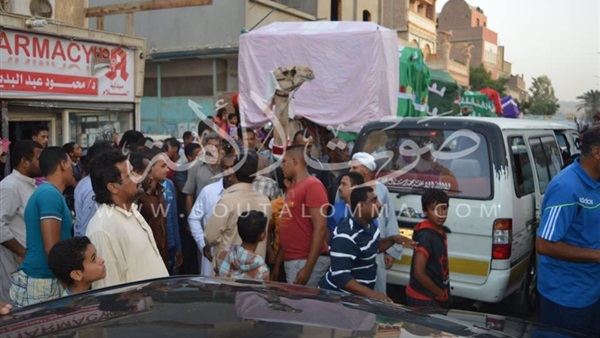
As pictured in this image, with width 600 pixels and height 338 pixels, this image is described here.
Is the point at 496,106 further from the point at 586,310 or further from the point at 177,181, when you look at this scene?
the point at 586,310

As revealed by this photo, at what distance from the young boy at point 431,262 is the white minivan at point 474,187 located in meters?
1.00

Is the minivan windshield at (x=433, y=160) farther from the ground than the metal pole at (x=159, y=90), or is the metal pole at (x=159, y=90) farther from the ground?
the metal pole at (x=159, y=90)

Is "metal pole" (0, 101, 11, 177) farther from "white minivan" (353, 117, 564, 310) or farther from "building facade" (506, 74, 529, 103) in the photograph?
"building facade" (506, 74, 529, 103)

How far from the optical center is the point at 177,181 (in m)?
6.79

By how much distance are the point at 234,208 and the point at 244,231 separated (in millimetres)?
610

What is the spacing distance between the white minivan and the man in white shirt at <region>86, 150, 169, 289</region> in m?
2.76

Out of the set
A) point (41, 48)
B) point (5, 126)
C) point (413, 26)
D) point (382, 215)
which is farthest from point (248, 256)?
point (413, 26)

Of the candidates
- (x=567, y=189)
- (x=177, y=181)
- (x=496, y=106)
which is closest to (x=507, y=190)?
(x=567, y=189)

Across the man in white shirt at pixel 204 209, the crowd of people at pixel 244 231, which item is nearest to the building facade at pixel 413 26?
the man in white shirt at pixel 204 209

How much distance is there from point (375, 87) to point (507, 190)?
4.31m

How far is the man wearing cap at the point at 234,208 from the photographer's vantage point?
180 inches

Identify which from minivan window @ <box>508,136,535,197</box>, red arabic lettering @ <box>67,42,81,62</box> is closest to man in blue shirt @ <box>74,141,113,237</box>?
minivan window @ <box>508,136,535,197</box>

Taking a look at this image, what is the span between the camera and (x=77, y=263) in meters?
2.99

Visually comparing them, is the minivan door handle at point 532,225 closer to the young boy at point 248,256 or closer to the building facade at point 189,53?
the young boy at point 248,256
